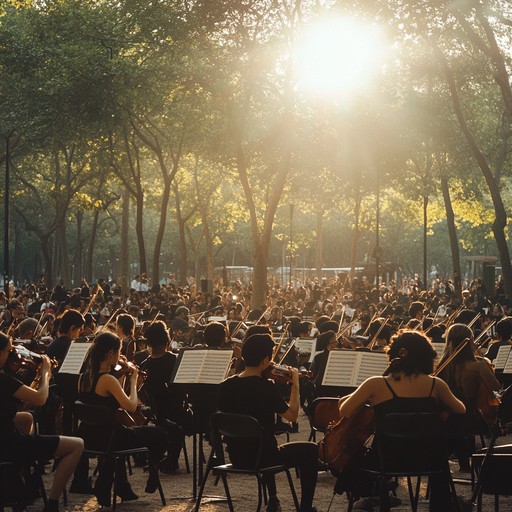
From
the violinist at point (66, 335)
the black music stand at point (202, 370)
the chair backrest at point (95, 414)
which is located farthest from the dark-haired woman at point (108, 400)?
the violinist at point (66, 335)

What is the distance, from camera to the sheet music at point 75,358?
12953 mm

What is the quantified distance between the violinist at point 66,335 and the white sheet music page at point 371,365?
398 cm

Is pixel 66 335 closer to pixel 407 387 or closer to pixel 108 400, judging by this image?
pixel 108 400

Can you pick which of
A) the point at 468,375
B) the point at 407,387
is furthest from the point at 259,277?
the point at 407,387

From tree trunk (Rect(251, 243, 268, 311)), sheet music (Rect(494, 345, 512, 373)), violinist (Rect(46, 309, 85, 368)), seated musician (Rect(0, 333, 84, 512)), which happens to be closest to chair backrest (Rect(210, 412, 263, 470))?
seated musician (Rect(0, 333, 84, 512))

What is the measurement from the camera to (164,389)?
13.7 meters

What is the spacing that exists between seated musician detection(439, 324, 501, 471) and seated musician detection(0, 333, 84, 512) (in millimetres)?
4026

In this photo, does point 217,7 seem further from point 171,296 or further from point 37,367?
point 37,367

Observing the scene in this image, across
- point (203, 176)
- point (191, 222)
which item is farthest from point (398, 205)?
point (191, 222)

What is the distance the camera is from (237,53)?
123ft

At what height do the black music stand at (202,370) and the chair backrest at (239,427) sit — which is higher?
the black music stand at (202,370)

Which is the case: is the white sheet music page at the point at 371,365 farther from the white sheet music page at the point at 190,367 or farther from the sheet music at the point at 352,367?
the white sheet music page at the point at 190,367

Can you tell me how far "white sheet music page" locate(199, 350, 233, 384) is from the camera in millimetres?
11859

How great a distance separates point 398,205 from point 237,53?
35.9 metres
